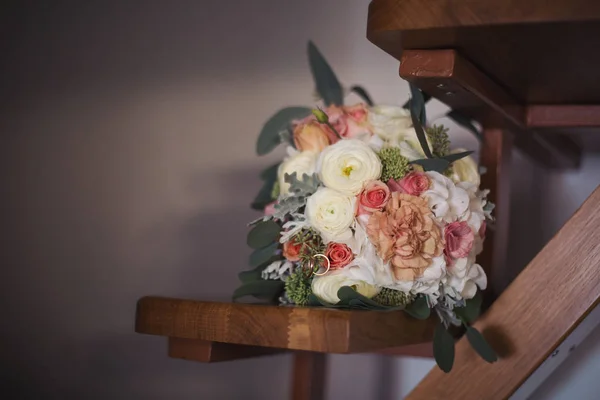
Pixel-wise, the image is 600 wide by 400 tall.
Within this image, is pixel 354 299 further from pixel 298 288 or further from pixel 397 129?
pixel 397 129

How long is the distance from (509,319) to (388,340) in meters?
0.21

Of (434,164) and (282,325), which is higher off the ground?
(434,164)

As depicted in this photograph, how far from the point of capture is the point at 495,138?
40.4 inches

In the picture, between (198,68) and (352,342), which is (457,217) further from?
(198,68)

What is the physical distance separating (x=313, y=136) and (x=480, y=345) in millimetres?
335

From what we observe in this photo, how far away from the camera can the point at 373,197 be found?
850 mm

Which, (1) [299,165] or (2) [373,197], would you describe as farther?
(1) [299,165]

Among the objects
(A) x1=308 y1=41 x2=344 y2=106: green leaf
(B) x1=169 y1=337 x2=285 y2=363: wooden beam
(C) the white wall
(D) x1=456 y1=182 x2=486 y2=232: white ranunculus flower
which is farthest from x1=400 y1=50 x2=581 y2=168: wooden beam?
(C) the white wall

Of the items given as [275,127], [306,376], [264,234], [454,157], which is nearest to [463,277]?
[454,157]

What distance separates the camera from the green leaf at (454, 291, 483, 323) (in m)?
0.93

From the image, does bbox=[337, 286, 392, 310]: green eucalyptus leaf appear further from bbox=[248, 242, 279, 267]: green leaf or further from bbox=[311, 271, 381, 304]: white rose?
bbox=[248, 242, 279, 267]: green leaf

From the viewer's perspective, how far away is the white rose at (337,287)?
85 cm

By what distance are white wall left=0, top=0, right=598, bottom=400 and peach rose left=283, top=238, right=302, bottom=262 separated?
0.71 metres

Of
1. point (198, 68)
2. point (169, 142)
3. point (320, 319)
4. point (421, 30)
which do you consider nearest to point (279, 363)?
point (169, 142)
